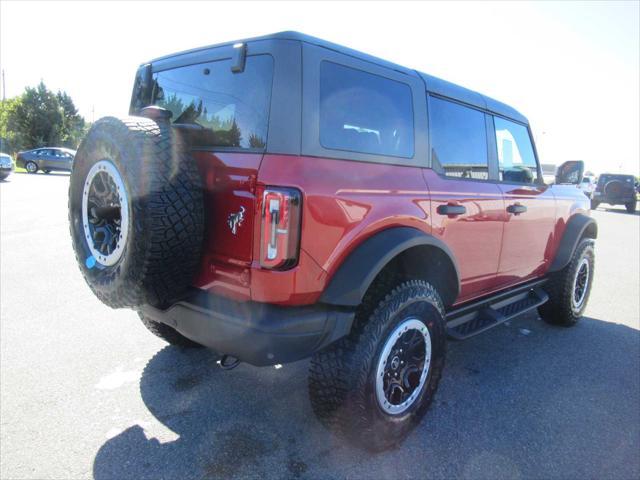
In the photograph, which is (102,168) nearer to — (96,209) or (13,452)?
(96,209)

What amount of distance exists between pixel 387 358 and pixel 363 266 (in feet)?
1.97

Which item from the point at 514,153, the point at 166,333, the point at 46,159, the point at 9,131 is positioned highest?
the point at 9,131

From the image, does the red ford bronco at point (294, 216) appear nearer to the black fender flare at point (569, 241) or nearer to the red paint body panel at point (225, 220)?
the red paint body panel at point (225, 220)

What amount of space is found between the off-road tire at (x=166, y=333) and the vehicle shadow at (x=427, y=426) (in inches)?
4.1

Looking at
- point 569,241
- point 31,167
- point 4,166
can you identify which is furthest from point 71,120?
point 569,241

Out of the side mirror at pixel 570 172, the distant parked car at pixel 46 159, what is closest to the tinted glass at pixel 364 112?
the side mirror at pixel 570 172

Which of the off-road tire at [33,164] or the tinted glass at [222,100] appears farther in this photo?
the off-road tire at [33,164]

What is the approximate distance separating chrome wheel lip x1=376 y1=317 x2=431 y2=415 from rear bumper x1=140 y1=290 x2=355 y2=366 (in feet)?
1.06

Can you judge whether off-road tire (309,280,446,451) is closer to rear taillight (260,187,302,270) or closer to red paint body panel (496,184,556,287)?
rear taillight (260,187,302,270)

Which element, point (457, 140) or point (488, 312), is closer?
point (457, 140)

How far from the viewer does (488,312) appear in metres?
3.39

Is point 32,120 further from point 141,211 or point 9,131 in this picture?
point 141,211

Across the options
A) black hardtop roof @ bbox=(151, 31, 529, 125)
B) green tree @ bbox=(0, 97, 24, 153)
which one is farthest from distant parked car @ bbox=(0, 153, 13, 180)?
green tree @ bbox=(0, 97, 24, 153)

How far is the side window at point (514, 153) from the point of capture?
11.7ft
